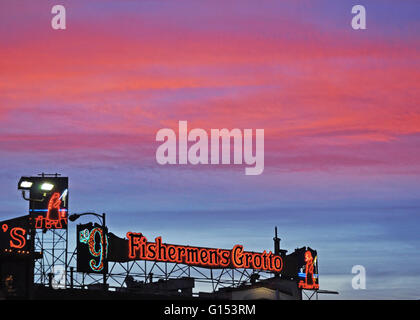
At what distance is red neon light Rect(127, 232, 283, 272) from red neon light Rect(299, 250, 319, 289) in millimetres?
4048

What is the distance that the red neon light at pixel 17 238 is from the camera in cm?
6078

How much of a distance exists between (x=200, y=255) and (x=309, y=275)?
17.2 metres

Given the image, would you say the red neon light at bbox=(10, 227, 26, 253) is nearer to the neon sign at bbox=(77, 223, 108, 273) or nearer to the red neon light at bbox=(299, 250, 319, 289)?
the neon sign at bbox=(77, 223, 108, 273)

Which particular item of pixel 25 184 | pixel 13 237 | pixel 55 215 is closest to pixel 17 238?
pixel 13 237

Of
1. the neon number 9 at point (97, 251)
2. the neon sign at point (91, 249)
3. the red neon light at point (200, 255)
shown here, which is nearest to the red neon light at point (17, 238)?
the neon sign at point (91, 249)

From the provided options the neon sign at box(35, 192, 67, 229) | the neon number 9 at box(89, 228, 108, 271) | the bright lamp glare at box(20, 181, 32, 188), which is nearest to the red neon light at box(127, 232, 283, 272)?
the neon number 9 at box(89, 228, 108, 271)

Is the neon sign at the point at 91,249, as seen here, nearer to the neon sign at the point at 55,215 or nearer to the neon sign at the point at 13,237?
the neon sign at the point at 13,237

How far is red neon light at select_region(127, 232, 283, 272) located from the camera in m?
69.6
